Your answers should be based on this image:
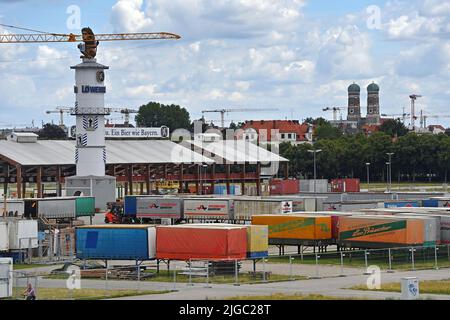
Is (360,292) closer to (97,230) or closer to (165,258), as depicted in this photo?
(165,258)

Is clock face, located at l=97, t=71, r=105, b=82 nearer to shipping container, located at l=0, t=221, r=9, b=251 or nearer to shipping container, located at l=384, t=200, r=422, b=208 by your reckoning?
shipping container, located at l=384, t=200, r=422, b=208

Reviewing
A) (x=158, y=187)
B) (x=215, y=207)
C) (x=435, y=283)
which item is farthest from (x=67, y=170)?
(x=435, y=283)

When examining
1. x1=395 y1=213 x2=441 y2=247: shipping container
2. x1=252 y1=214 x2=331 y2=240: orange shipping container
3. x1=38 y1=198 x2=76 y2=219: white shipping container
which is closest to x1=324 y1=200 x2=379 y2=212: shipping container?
x1=38 y1=198 x2=76 y2=219: white shipping container

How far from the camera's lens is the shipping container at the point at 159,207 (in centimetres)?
9869

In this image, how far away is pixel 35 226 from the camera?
234 ft

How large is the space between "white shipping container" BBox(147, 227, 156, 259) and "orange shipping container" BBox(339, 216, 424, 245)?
46.0 feet

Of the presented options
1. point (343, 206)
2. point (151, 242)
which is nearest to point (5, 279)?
point (151, 242)

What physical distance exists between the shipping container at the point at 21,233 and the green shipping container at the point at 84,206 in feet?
87.7

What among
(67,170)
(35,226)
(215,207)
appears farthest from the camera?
(67,170)

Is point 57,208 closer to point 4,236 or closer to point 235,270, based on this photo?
point 4,236

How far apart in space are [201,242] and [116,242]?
5.84m

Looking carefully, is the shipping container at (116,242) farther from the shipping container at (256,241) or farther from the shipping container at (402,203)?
the shipping container at (402,203)

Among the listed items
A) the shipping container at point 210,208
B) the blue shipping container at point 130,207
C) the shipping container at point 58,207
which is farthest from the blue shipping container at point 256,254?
the blue shipping container at point 130,207
